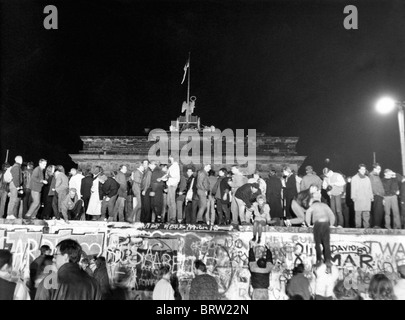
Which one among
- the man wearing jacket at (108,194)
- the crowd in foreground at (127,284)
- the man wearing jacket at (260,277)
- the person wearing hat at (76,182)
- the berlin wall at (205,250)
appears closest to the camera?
the crowd in foreground at (127,284)

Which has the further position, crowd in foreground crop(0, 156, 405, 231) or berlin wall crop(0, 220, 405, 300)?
crowd in foreground crop(0, 156, 405, 231)

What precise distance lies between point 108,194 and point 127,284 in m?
2.97

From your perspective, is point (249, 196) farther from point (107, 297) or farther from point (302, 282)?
point (107, 297)

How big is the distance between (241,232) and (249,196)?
3.90ft

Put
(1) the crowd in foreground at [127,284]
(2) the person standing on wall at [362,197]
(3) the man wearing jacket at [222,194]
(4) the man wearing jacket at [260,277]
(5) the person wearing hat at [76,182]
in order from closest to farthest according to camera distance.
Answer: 1. (1) the crowd in foreground at [127,284]
2. (4) the man wearing jacket at [260,277]
3. (2) the person standing on wall at [362,197]
4. (3) the man wearing jacket at [222,194]
5. (5) the person wearing hat at [76,182]

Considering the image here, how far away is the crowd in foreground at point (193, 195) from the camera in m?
11.8

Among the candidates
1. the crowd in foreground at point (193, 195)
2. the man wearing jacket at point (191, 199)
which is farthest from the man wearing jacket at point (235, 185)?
the man wearing jacket at point (191, 199)

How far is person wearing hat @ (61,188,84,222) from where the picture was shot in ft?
39.5

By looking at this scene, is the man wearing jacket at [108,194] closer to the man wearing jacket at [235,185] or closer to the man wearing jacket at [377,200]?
the man wearing jacket at [235,185]

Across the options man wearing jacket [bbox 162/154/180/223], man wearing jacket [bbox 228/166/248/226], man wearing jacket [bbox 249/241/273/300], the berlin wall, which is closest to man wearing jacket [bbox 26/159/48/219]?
the berlin wall

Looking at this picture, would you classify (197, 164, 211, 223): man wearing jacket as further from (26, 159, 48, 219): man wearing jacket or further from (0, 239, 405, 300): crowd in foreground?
(26, 159, 48, 219): man wearing jacket

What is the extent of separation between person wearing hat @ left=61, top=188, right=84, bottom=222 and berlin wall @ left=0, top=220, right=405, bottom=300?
70 cm

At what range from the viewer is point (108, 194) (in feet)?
39.4
